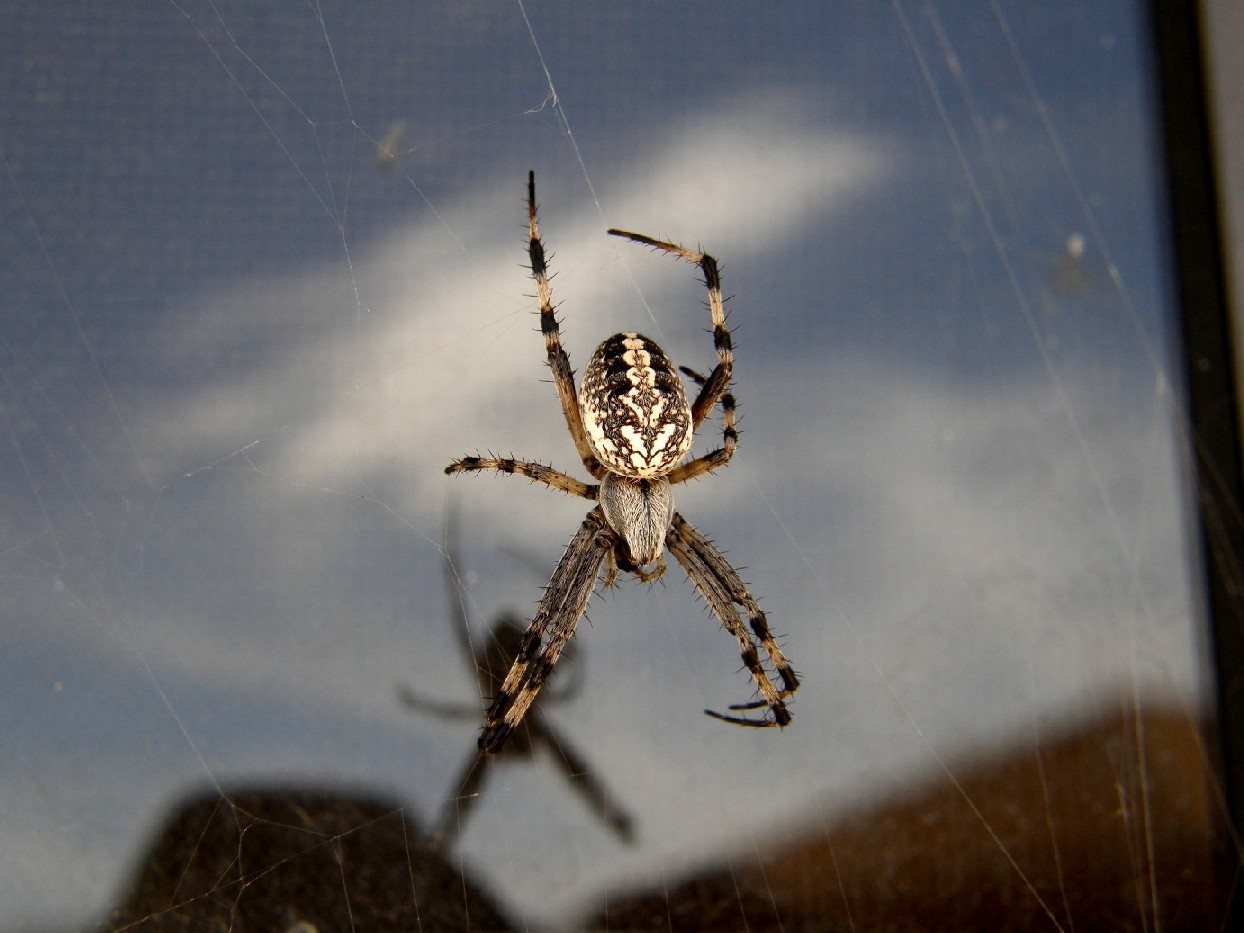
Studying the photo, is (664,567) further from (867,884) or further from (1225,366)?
(1225,366)

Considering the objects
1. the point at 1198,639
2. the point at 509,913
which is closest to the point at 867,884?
the point at 509,913

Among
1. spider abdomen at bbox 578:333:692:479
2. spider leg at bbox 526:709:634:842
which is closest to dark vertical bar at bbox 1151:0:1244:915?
spider leg at bbox 526:709:634:842

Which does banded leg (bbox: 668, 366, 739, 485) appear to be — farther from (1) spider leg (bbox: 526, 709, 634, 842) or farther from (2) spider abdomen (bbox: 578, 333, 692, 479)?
(1) spider leg (bbox: 526, 709, 634, 842)

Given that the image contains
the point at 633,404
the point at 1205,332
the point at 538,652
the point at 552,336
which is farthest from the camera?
the point at 1205,332

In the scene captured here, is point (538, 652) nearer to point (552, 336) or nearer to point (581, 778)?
point (552, 336)

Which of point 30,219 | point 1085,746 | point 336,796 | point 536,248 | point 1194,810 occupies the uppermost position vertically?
point 30,219

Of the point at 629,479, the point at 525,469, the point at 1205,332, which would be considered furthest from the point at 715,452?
the point at 1205,332
